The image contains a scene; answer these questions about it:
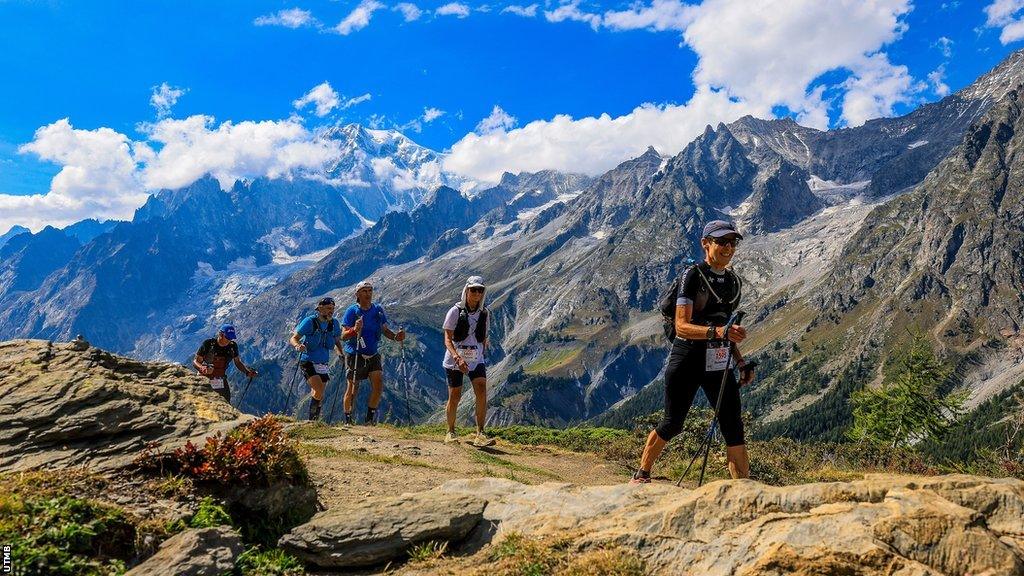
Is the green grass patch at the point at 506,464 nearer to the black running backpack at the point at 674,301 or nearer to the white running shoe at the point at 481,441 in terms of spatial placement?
the white running shoe at the point at 481,441

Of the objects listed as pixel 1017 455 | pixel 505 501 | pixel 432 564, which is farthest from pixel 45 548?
pixel 1017 455

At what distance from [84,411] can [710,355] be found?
8515 mm

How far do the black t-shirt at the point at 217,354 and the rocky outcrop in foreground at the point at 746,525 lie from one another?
12078 millimetres

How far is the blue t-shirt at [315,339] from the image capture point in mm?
18156

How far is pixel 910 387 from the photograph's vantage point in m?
42.9

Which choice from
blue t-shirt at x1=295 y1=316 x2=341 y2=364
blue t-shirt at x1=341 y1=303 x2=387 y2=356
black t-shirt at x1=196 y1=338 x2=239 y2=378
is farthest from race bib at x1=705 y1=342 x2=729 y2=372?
black t-shirt at x1=196 y1=338 x2=239 y2=378

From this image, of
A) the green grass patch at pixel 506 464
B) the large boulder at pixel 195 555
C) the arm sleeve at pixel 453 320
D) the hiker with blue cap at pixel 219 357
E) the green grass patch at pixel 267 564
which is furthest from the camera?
the hiker with blue cap at pixel 219 357

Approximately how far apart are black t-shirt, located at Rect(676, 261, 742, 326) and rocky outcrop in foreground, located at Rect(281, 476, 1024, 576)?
237cm

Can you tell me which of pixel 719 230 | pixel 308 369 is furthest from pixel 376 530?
pixel 308 369

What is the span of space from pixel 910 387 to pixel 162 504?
158 feet

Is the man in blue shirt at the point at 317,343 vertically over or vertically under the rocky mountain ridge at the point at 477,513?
over

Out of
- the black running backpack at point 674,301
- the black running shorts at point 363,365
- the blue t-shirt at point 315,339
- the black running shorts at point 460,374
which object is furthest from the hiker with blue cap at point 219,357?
the black running backpack at point 674,301

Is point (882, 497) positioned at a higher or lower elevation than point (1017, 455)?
Answer: higher

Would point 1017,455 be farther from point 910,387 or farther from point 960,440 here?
point 960,440
